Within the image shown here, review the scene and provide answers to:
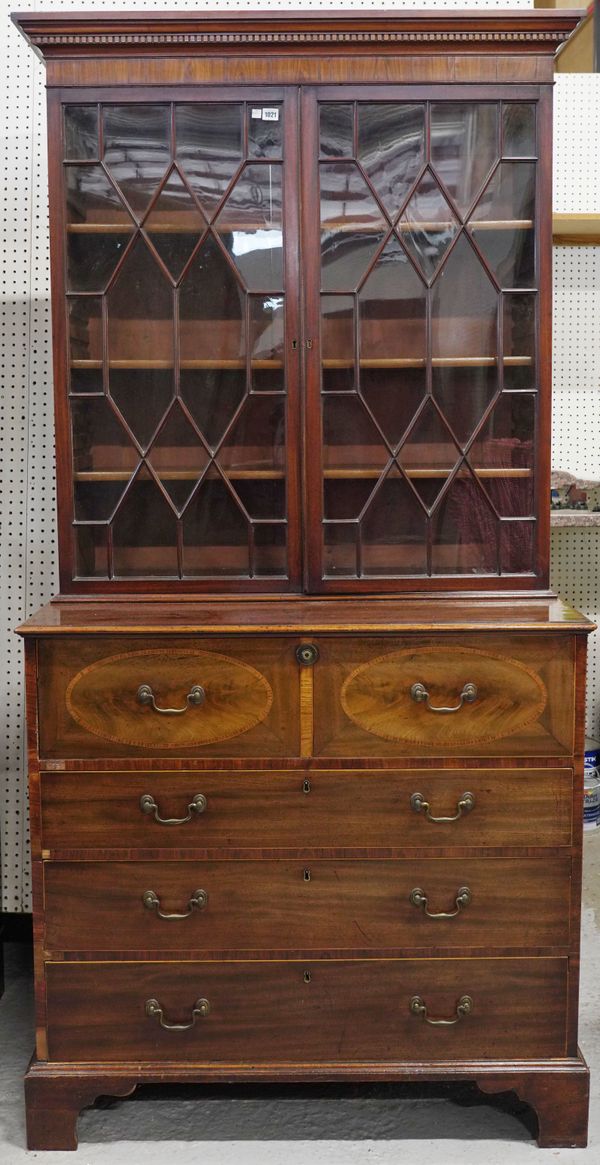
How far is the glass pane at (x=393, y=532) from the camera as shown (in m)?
2.24

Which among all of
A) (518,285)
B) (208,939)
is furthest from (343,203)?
(208,939)

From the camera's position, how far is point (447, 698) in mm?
2059

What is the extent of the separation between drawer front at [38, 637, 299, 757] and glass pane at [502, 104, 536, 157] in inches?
45.8

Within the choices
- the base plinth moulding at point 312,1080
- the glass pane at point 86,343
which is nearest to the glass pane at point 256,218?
the glass pane at point 86,343

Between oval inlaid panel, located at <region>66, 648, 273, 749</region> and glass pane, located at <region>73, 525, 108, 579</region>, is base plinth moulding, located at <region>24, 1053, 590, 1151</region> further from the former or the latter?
glass pane, located at <region>73, 525, 108, 579</region>

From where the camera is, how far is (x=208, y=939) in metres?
2.10

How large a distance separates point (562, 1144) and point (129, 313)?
1974 millimetres

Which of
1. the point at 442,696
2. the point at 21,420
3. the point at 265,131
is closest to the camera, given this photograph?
the point at 442,696

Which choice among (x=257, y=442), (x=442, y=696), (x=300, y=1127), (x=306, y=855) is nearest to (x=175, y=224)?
(x=257, y=442)

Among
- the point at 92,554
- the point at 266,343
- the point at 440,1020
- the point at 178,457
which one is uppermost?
the point at 266,343

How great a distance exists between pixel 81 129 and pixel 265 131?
39 cm

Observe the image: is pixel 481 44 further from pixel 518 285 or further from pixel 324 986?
pixel 324 986

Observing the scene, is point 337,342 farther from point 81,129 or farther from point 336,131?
point 81,129

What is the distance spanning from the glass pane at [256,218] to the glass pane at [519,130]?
1.61ft
